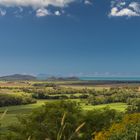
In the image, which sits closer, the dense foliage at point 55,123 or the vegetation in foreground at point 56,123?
the vegetation in foreground at point 56,123

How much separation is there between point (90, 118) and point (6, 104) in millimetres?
129318

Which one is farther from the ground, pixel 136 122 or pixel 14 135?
pixel 136 122

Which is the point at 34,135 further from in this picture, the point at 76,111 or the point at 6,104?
the point at 6,104

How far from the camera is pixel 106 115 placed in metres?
78.1

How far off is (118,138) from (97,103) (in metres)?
149

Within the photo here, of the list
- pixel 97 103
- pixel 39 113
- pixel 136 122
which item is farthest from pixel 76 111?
pixel 97 103

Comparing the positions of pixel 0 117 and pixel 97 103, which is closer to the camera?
pixel 0 117

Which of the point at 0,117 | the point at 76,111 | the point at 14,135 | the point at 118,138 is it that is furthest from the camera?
the point at 76,111

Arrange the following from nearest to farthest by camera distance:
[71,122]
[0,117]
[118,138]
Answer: [0,117], [118,138], [71,122]

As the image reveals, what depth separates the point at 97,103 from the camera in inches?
7490

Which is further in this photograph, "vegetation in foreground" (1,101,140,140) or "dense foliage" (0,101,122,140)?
"dense foliage" (0,101,122,140)

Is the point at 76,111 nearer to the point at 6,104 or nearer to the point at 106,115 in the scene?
the point at 106,115

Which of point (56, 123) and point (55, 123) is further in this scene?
point (55, 123)

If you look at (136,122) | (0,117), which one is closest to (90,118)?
(136,122)
